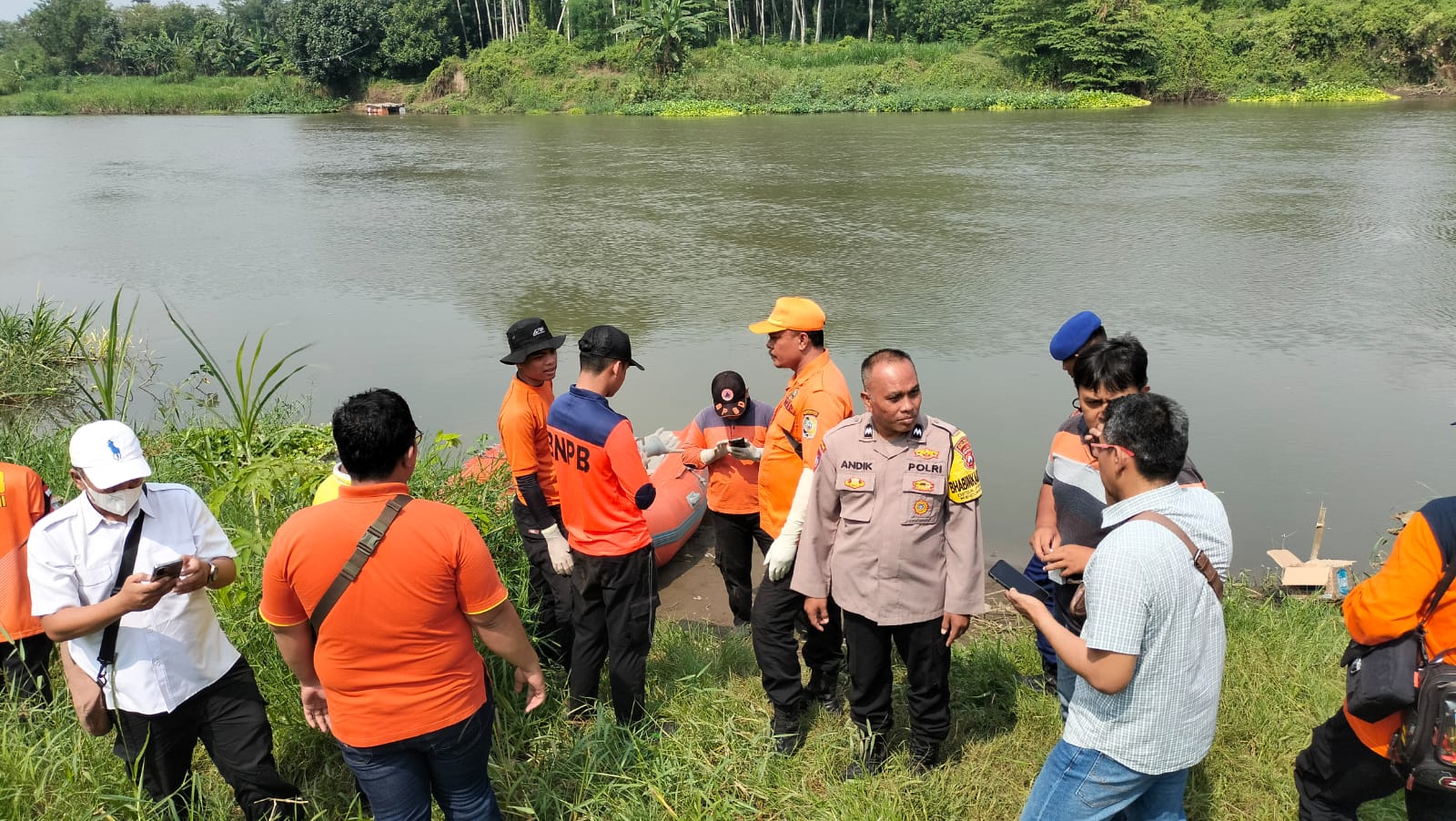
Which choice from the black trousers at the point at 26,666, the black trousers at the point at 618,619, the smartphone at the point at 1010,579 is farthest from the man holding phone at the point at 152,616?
the smartphone at the point at 1010,579

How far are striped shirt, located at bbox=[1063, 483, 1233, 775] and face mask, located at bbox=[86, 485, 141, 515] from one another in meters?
2.50

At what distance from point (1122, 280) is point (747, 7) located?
5657cm

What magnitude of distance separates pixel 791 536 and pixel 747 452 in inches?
40.4

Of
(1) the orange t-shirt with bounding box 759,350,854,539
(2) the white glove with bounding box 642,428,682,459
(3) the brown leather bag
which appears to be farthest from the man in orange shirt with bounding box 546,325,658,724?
(2) the white glove with bounding box 642,428,682,459

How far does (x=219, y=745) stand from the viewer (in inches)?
114

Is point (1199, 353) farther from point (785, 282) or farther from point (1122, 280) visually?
point (785, 282)

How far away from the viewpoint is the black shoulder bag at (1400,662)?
2242mm

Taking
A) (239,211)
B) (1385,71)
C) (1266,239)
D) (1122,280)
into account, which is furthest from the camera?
(1385,71)

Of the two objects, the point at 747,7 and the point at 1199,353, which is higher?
the point at 747,7

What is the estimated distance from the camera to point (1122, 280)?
11.5m

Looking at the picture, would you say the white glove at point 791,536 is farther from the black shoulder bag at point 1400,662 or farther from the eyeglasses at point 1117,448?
the black shoulder bag at point 1400,662

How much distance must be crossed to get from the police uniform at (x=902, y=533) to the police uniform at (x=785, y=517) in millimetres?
401

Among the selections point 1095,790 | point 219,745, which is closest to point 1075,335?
point 1095,790

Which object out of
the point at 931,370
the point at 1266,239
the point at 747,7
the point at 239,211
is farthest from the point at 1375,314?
the point at 747,7
